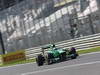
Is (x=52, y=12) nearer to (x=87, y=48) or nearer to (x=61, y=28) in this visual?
(x=61, y=28)

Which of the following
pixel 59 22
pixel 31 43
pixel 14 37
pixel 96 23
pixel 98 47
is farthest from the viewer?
pixel 14 37

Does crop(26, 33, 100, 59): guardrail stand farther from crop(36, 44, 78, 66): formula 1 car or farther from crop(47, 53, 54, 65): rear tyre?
crop(47, 53, 54, 65): rear tyre

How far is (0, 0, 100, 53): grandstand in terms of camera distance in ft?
89.2

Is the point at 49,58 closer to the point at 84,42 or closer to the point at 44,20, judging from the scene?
the point at 84,42

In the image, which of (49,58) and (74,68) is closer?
(74,68)

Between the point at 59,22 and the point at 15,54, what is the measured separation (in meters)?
4.99

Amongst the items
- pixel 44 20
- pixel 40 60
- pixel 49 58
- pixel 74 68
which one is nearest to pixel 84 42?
pixel 40 60

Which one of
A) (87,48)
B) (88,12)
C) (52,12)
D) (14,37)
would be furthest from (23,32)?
(87,48)

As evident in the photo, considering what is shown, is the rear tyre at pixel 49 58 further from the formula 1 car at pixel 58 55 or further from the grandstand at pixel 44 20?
the grandstand at pixel 44 20

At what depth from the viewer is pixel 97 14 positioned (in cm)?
2631

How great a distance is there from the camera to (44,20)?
3158 cm

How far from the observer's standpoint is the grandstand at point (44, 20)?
27.2 metres

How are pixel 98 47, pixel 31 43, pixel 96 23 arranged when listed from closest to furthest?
1. pixel 98 47
2. pixel 96 23
3. pixel 31 43

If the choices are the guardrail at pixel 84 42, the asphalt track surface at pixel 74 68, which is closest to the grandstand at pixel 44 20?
the guardrail at pixel 84 42
